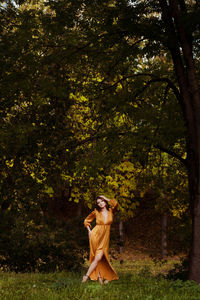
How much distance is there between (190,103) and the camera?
34.2 feet

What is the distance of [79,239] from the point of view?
14.1 meters

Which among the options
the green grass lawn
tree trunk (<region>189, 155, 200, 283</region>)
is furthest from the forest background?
the green grass lawn

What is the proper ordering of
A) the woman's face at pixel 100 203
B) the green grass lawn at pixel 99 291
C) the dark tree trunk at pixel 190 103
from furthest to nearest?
1. the woman's face at pixel 100 203
2. the dark tree trunk at pixel 190 103
3. the green grass lawn at pixel 99 291

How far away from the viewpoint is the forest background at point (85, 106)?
10.3m

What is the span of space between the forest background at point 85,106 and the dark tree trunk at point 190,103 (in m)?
0.02

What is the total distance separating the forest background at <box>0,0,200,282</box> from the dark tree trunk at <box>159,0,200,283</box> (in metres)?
0.02

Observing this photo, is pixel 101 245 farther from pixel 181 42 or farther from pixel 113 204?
pixel 181 42

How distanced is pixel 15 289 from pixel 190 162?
5.12 metres

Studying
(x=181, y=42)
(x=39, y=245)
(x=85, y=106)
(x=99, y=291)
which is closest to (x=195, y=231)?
(x=99, y=291)

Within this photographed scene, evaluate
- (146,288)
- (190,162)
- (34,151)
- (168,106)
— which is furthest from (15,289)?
(168,106)

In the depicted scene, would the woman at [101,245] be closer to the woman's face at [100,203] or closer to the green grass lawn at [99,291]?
the woman's face at [100,203]

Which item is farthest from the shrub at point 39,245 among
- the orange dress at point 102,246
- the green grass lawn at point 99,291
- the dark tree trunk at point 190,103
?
the dark tree trunk at point 190,103

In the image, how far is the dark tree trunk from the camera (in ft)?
32.1

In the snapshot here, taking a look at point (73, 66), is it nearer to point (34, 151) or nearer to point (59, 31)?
point (59, 31)
